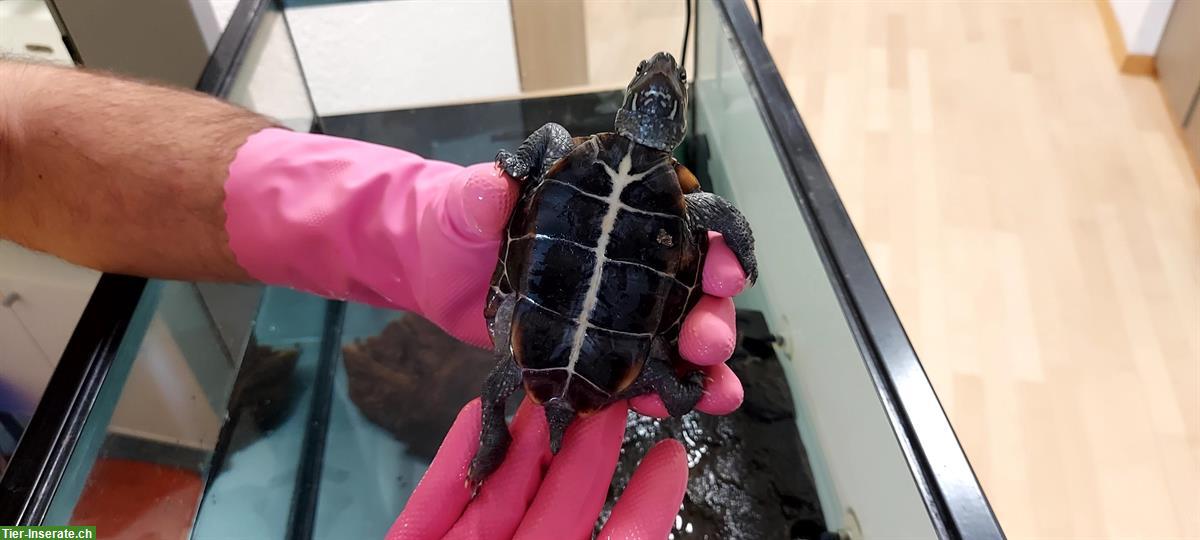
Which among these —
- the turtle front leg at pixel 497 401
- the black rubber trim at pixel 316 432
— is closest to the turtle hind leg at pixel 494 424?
the turtle front leg at pixel 497 401

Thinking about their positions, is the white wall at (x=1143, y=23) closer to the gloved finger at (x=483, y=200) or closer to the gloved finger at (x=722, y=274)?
the gloved finger at (x=722, y=274)

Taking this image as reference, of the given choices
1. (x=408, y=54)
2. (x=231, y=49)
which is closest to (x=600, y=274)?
(x=231, y=49)

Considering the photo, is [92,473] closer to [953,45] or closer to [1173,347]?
[1173,347]

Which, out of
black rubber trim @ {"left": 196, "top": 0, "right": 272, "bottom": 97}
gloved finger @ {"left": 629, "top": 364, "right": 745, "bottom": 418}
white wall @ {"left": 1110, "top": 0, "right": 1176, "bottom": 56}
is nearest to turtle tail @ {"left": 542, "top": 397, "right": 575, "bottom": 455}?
gloved finger @ {"left": 629, "top": 364, "right": 745, "bottom": 418}

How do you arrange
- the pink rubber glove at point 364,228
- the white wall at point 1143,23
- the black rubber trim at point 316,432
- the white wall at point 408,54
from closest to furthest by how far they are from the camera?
the pink rubber glove at point 364,228
the black rubber trim at point 316,432
the white wall at point 408,54
the white wall at point 1143,23

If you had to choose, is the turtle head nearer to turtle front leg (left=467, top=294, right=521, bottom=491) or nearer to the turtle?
the turtle

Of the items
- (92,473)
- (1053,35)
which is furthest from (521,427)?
(1053,35)
